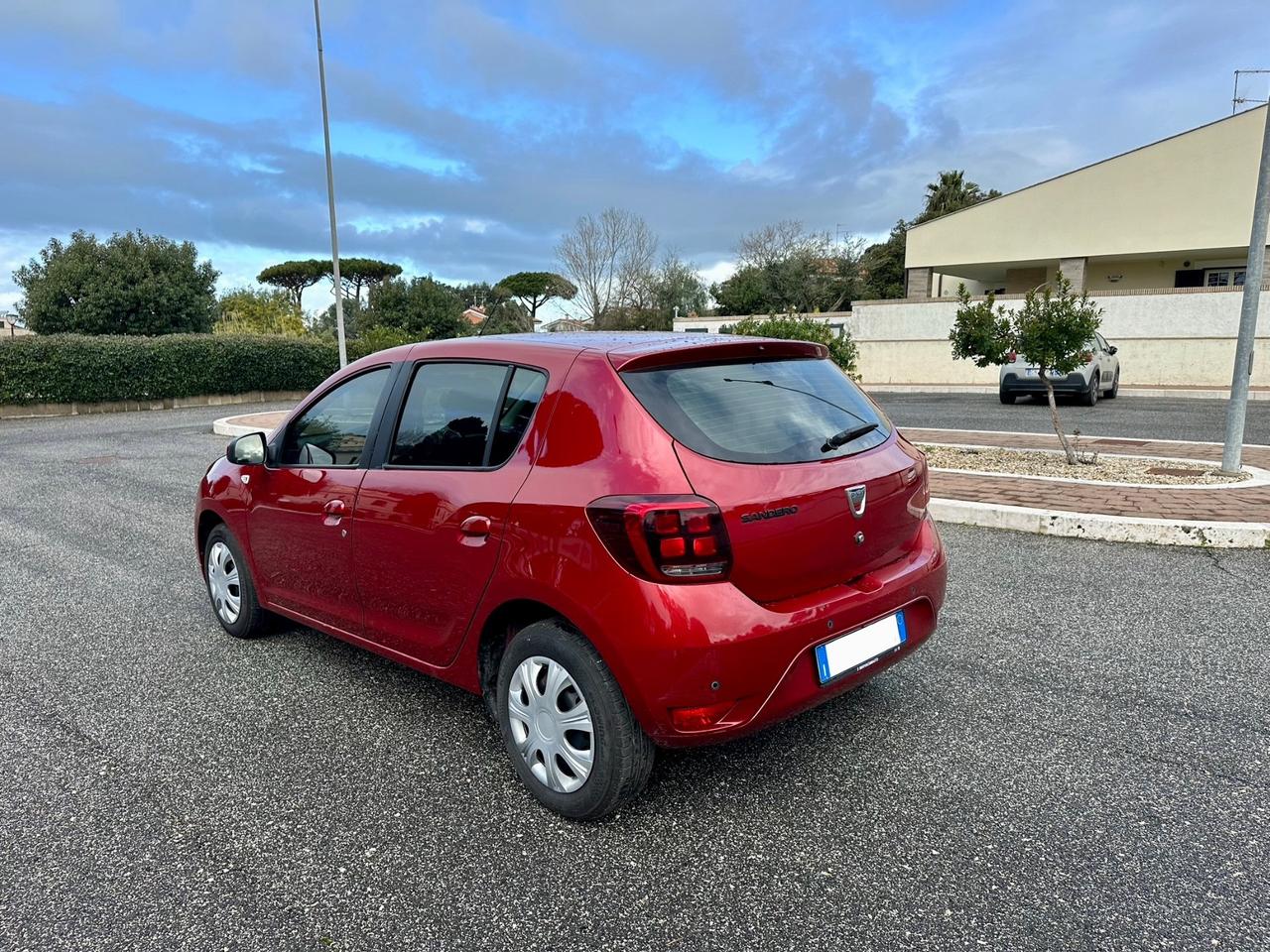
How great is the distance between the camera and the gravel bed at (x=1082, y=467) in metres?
7.77

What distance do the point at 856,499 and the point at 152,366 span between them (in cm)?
2308

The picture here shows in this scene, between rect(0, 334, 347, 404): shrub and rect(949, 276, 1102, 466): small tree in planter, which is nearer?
rect(949, 276, 1102, 466): small tree in planter

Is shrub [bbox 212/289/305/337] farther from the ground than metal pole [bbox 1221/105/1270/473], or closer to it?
farther from the ground

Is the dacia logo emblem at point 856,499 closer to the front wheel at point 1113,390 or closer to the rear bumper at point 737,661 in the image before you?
the rear bumper at point 737,661

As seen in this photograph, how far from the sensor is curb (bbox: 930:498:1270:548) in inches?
224

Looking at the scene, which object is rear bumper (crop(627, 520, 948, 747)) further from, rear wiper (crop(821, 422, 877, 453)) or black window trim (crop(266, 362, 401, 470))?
black window trim (crop(266, 362, 401, 470))

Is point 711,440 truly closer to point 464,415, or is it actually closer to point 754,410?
point 754,410

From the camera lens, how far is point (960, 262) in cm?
2983

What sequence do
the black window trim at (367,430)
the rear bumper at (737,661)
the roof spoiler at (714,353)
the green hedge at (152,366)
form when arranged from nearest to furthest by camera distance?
1. the rear bumper at (737,661)
2. the roof spoiler at (714,353)
3. the black window trim at (367,430)
4. the green hedge at (152,366)

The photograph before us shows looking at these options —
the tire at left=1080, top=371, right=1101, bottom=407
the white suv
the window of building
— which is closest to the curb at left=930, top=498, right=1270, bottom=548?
the white suv

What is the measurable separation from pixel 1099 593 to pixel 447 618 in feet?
12.9

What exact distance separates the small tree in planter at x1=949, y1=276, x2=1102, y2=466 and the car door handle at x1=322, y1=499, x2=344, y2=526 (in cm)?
751

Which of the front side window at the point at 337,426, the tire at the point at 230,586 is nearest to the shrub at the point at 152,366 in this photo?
the tire at the point at 230,586

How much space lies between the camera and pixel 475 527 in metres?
2.78
